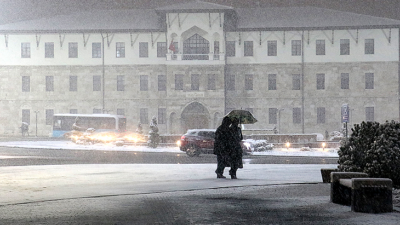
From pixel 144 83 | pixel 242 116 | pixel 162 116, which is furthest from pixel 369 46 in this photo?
pixel 242 116

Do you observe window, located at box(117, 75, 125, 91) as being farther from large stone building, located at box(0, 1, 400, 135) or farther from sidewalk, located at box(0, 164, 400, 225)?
sidewalk, located at box(0, 164, 400, 225)

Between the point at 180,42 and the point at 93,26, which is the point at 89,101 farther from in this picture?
the point at 180,42

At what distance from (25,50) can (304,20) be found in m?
28.6

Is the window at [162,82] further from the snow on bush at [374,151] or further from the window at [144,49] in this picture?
the snow on bush at [374,151]

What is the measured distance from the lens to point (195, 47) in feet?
196

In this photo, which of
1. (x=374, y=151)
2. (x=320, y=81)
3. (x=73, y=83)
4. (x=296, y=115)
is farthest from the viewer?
(x=73, y=83)

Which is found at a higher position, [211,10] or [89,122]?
[211,10]

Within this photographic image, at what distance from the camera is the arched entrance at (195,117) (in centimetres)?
6031

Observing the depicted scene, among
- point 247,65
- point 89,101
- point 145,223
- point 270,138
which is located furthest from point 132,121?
point 145,223

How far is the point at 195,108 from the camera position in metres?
60.7

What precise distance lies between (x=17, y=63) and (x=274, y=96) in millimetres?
26464

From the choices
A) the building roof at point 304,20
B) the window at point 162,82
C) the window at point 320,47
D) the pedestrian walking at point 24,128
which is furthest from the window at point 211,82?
the pedestrian walking at point 24,128

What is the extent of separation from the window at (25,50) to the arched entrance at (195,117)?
1745 cm

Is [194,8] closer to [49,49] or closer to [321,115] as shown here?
[49,49]
